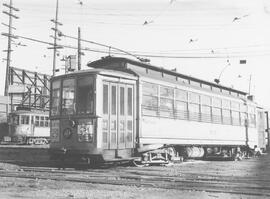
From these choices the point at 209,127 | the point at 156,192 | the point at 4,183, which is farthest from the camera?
the point at 209,127

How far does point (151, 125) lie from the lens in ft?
44.4

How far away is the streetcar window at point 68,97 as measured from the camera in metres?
12.6

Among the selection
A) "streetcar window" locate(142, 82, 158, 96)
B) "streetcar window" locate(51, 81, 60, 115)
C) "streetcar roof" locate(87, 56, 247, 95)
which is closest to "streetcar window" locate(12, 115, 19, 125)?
"streetcar roof" locate(87, 56, 247, 95)

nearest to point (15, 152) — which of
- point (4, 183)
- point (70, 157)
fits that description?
point (70, 157)

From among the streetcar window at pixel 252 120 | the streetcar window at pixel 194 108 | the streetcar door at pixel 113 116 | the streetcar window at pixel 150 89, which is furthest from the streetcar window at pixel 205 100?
the streetcar window at pixel 252 120

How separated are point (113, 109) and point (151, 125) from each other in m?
1.76

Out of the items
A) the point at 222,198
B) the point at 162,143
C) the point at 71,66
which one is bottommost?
the point at 222,198

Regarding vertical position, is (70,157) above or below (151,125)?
below

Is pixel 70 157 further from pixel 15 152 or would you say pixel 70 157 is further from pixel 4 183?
pixel 15 152

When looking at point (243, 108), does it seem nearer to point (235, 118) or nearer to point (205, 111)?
point (235, 118)

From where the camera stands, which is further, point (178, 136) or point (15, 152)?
point (15, 152)

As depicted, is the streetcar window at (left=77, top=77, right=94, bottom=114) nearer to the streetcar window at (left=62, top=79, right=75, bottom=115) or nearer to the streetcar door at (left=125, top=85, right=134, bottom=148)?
the streetcar window at (left=62, top=79, right=75, bottom=115)

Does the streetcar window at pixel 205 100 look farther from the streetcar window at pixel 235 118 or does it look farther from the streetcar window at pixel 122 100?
the streetcar window at pixel 122 100

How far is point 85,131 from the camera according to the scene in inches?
472
